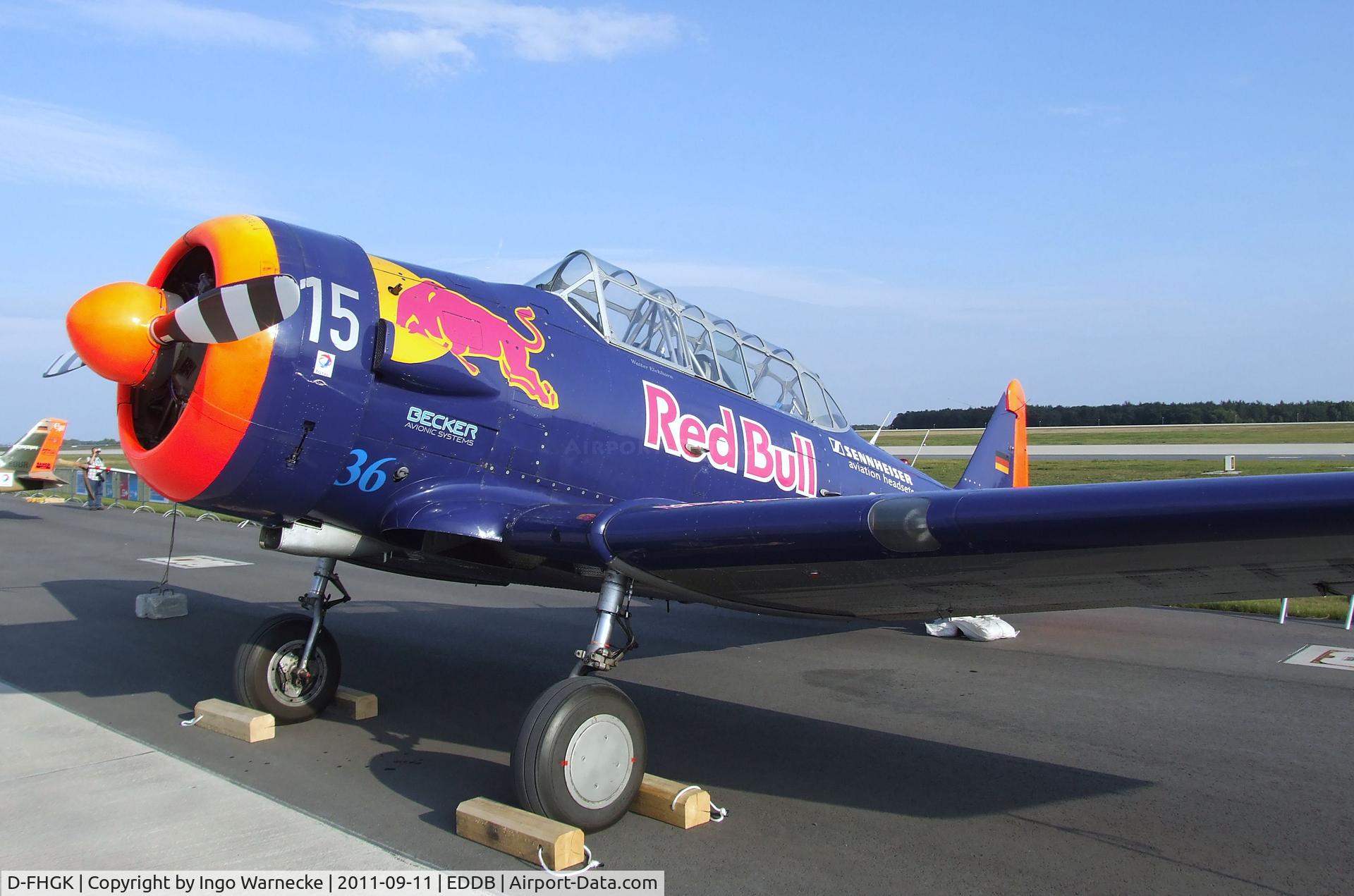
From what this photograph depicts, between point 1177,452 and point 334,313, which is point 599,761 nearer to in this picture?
point 334,313

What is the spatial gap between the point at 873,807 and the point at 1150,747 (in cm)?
205

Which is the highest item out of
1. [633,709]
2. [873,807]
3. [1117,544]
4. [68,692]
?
[1117,544]

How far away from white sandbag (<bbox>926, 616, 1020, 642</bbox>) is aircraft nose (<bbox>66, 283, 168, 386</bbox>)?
7.10 m

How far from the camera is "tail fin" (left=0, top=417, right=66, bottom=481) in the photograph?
83.0 feet

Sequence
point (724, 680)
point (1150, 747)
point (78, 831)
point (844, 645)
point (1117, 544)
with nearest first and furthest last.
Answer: point (1117, 544) → point (78, 831) → point (1150, 747) → point (724, 680) → point (844, 645)

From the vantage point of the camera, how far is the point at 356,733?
5535 millimetres

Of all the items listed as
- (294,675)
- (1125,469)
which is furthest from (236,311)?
(1125,469)

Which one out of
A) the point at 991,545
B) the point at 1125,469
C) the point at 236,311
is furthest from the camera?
the point at 1125,469

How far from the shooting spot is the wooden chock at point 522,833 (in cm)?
365

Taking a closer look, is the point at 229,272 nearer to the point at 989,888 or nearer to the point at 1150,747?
the point at 989,888

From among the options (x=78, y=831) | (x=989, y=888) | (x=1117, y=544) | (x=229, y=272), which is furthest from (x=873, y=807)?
(x=229, y=272)

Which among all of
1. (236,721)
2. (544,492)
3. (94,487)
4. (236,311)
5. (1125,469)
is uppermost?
(1125,469)

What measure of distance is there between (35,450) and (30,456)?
8.6 inches

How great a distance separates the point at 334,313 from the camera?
4371mm
